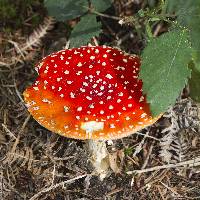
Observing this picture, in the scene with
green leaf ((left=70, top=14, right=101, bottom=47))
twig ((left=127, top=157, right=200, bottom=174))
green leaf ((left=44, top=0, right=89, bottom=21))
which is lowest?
twig ((left=127, top=157, right=200, bottom=174))

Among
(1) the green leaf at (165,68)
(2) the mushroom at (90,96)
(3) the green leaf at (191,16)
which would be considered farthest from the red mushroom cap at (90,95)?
(3) the green leaf at (191,16)

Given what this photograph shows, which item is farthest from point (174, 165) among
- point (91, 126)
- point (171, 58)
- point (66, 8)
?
point (66, 8)

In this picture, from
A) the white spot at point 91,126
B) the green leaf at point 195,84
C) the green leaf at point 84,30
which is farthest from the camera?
the green leaf at point 84,30

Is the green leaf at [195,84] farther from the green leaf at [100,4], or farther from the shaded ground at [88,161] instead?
the green leaf at [100,4]

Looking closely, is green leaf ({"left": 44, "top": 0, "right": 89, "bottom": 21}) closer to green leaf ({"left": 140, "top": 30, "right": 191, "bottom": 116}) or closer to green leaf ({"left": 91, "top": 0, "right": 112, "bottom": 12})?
green leaf ({"left": 91, "top": 0, "right": 112, "bottom": 12})

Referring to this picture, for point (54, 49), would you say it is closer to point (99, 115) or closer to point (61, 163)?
point (61, 163)

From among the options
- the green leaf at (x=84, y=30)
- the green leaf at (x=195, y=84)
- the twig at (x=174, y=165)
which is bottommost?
the twig at (x=174, y=165)

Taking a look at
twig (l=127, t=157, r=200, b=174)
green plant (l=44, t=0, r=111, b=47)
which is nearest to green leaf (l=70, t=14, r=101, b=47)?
green plant (l=44, t=0, r=111, b=47)
